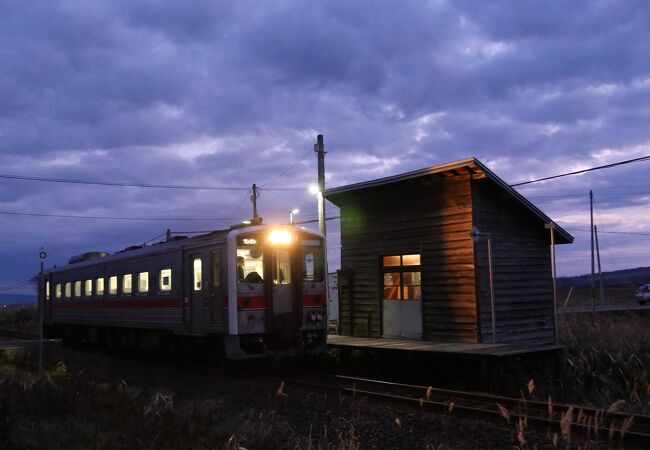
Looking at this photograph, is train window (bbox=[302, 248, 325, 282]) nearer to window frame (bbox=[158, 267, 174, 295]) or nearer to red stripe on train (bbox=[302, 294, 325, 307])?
red stripe on train (bbox=[302, 294, 325, 307])

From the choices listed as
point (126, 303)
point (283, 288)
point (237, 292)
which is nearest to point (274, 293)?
point (283, 288)

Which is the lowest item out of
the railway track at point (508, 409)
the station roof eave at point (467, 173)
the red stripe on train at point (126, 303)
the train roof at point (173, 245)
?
Result: the railway track at point (508, 409)

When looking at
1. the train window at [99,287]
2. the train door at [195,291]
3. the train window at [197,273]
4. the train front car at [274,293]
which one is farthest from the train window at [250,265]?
the train window at [99,287]

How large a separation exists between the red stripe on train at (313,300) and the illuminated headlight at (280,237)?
1257 millimetres

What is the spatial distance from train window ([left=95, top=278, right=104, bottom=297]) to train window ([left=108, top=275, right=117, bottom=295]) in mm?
734

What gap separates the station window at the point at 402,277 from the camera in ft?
Result: 53.1

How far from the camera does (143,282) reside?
16.7 meters

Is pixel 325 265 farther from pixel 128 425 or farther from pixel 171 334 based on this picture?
pixel 128 425

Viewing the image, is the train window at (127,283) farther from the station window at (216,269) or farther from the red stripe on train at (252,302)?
the red stripe on train at (252,302)

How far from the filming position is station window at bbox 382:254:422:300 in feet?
53.1

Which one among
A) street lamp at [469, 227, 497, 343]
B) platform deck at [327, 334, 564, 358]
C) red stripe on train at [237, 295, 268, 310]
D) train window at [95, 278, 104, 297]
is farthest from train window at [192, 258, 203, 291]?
train window at [95, 278, 104, 297]

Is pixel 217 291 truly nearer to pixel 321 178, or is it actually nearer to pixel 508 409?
pixel 508 409

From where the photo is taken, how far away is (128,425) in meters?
7.32

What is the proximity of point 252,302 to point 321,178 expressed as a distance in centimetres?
786
